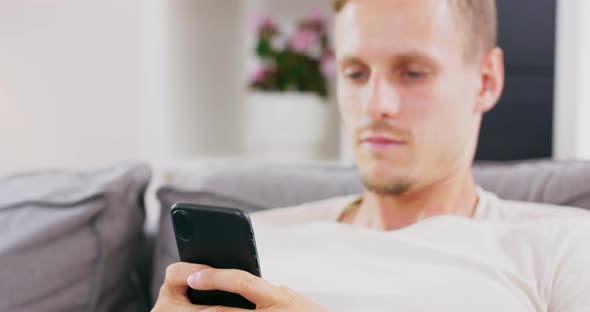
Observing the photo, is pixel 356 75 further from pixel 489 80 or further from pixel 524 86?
pixel 524 86

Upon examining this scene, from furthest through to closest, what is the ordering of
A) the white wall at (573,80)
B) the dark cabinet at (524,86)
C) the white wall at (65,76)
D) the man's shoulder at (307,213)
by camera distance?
the white wall at (65,76) → the dark cabinet at (524,86) → the white wall at (573,80) → the man's shoulder at (307,213)

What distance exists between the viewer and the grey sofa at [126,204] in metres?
1.04

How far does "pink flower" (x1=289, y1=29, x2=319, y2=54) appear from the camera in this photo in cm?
205

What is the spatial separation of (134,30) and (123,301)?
3.96 ft

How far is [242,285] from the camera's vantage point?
2.23 feet

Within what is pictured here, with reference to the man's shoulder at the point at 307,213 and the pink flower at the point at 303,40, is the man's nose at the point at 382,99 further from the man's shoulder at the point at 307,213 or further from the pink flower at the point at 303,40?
the pink flower at the point at 303,40

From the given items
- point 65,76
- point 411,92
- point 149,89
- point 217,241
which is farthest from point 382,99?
point 65,76

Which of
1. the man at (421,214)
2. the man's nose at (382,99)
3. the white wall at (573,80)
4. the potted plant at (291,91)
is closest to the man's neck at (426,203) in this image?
the man at (421,214)

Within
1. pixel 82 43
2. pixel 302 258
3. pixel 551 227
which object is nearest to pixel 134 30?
pixel 82 43

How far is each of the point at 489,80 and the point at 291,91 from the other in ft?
3.92

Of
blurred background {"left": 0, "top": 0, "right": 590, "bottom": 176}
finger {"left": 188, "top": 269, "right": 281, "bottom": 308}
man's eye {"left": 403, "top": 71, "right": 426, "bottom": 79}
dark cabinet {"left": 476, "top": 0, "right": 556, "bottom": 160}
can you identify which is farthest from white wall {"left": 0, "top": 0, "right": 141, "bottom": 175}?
finger {"left": 188, "top": 269, "right": 281, "bottom": 308}

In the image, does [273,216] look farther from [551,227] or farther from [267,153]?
[267,153]

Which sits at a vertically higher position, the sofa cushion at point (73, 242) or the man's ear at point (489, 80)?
the man's ear at point (489, 80)

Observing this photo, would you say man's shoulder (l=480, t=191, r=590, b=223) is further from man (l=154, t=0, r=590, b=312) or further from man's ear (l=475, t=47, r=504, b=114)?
man's ear (l=475, t=47, r=504, b=114)
